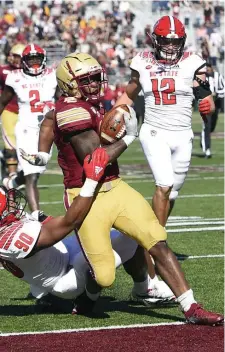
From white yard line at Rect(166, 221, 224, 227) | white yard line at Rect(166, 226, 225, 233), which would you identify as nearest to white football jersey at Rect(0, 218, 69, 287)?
white yard line at Rect(166, 226, 225, 233)

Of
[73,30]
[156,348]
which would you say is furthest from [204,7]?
[156,348]

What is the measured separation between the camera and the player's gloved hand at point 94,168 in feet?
17.9

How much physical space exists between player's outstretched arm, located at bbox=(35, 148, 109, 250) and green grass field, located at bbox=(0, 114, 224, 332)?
0.55 meters

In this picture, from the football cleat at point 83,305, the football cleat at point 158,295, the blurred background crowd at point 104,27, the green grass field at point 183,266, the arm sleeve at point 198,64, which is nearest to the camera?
the green grass field at point 183,266

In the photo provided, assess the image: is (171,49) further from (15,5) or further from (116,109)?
(15,5)

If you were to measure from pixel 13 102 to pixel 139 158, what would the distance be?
19.2 ft

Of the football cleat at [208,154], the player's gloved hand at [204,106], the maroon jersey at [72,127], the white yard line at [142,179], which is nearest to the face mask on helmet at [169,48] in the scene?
the player's gloved hand at [204,106]

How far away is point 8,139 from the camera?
37.9 feet

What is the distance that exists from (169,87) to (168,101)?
0.37 ft

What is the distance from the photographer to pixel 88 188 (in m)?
5.50

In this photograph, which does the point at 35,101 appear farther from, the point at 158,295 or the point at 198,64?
the point at 158,295

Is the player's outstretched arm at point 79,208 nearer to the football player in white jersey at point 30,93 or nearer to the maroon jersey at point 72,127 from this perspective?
the maroon jersey at point 72,127

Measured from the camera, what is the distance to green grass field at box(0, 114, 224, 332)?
231 inches

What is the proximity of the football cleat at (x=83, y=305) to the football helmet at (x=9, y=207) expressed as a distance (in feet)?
2.22
